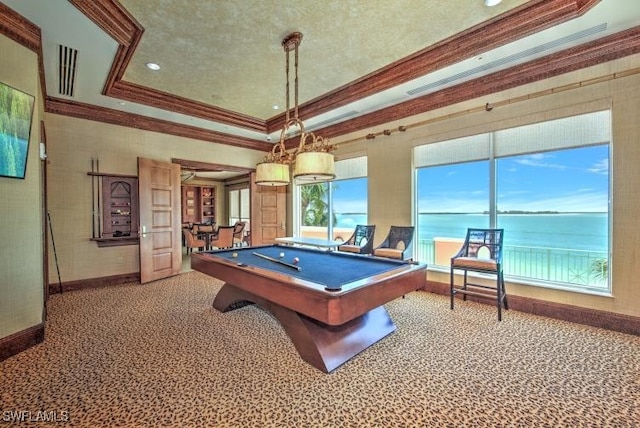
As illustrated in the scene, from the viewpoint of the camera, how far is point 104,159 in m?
4.77

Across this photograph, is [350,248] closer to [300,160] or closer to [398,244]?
[398,244]

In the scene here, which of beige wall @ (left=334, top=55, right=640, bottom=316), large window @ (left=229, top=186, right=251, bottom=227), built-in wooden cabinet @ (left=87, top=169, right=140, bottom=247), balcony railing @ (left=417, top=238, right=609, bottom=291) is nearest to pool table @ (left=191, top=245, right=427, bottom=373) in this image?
beige wall @ (left=334, top=55, right=640, bottom=316)

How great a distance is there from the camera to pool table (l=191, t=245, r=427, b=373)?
1.85m

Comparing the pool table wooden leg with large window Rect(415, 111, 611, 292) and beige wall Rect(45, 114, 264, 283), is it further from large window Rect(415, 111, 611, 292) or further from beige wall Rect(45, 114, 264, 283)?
beige wall Rect(45, 114, 264, 283)

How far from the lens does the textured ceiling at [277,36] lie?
257 cm

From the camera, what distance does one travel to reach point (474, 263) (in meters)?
3.49

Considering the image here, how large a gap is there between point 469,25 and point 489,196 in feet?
7.18

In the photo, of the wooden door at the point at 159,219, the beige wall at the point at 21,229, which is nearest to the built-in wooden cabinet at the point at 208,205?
the wooden door at the point at 159,219

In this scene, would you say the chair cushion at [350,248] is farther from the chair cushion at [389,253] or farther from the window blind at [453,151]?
the window blind at [453,151]

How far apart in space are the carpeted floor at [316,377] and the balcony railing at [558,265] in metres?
0.65

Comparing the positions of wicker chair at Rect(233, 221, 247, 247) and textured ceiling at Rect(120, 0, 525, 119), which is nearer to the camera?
textured ceiling at Rect(120, 0, 525, 119)

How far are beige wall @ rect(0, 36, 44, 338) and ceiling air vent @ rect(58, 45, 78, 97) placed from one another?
41 centimetres

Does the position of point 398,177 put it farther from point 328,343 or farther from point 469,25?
point 328,343

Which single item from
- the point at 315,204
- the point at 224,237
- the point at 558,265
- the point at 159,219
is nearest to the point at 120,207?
the point at 159,219
